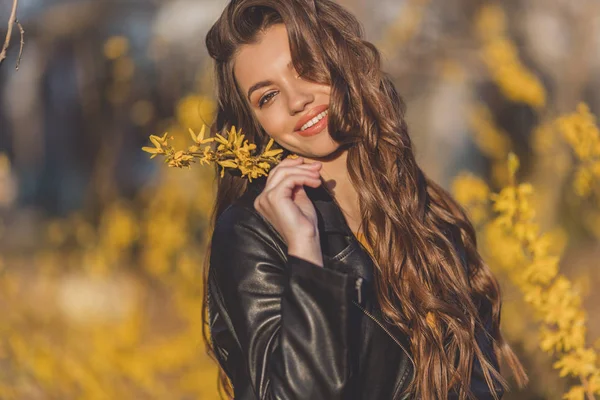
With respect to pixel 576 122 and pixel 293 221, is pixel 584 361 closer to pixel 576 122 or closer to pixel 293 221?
pixel 576 122

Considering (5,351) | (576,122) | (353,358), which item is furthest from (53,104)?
(353,358)

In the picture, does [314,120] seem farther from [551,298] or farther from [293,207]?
[551,298]

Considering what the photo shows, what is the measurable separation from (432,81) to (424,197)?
4.90 m

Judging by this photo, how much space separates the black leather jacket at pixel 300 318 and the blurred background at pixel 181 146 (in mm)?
935

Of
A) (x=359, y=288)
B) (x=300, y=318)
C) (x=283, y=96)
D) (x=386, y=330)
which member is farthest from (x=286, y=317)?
(x=283, y=96)

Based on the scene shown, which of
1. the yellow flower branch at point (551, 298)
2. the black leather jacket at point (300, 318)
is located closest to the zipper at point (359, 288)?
the black leather jacket at point (300, 318)

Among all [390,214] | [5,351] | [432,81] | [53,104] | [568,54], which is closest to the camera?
[390,214]

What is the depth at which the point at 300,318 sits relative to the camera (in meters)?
1.74

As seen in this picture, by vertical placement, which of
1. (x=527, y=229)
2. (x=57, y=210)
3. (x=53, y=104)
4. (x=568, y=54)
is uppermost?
(x=53, y=104)

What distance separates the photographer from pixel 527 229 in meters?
2.63

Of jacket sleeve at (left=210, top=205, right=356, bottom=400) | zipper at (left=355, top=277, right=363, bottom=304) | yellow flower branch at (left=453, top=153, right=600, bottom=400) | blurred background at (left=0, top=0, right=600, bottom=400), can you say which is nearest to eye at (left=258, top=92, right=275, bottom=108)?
jacket sleeve at (left=210, top=205, right=356, bottom=400)

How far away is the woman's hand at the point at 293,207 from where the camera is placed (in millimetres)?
1787

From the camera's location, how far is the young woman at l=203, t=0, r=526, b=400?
1750 millimetres

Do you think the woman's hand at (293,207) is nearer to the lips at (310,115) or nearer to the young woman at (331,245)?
the young woman at (331,245)
